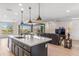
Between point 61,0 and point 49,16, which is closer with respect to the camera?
point 61,0

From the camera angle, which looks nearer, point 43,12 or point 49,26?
point 49,26

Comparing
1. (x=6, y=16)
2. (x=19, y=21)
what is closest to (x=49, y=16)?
(x=19, y=21)

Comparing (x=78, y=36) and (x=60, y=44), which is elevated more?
(x=78, y=36)

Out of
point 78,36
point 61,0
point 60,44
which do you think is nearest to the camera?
point 61,0

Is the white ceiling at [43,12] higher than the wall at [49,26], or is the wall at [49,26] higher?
the white ceiling at [43,12]

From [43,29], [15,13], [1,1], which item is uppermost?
[1,1]

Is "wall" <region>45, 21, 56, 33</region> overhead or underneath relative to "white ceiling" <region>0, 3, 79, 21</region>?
underneath

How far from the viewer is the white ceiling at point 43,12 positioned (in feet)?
7.02

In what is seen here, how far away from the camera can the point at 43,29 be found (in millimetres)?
2227

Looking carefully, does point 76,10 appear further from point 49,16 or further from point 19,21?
point 19,21

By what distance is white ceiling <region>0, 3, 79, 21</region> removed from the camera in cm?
214

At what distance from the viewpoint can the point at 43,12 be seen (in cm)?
233

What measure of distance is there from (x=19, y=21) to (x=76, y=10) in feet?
3.99

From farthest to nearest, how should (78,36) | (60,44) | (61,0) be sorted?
(60,44)
(78,36)
(61,0)
